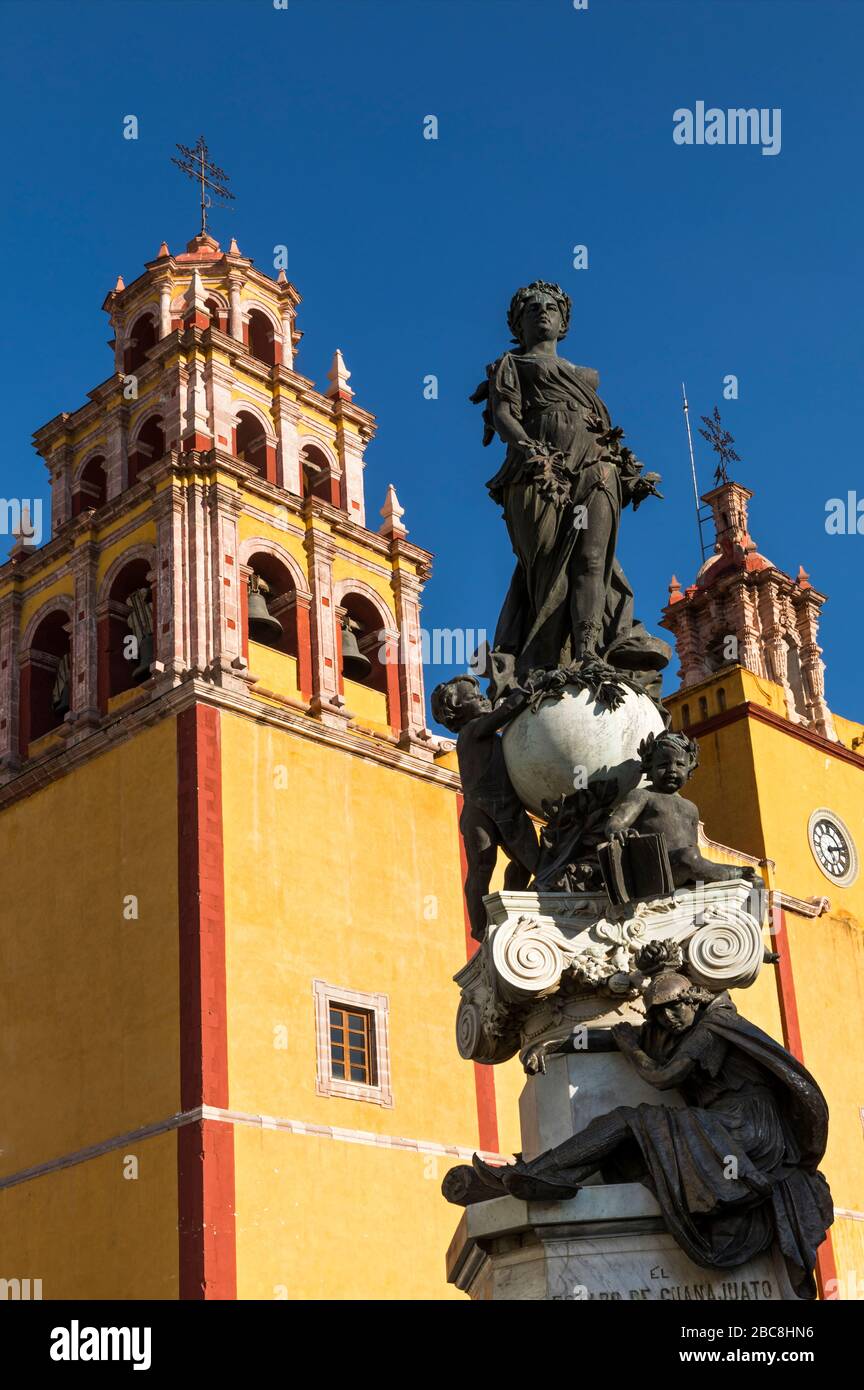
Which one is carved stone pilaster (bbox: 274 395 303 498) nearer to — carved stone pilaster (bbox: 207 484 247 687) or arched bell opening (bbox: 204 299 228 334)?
arched bell opening (bbox: 204 299 228 334)

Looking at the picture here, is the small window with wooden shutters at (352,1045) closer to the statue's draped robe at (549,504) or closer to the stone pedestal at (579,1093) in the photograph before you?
the statue's draped robe at (549,504)

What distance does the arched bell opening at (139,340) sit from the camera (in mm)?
27422

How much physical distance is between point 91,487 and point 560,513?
2059 cm

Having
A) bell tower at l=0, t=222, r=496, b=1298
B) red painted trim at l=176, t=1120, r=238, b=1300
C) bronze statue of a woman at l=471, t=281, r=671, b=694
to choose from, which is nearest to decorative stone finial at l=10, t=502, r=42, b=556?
bell tower at l=0, t=222, r=496, b=1298

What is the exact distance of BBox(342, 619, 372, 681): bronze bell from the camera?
24922 millimetres

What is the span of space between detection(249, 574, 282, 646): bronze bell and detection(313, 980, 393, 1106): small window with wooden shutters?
474 centimetres

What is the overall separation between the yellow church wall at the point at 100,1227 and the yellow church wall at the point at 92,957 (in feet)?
1.26

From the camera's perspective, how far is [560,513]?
276 inches

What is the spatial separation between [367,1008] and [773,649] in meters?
13.2

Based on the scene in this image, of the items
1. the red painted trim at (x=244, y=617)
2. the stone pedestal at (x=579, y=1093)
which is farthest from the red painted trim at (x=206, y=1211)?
the stone pedestal at (x=579, y=1093)

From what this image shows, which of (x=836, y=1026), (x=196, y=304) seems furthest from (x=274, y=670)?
(x=836, y=1026)

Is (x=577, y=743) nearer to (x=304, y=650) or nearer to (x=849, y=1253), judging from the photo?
(x=304, y=650)
